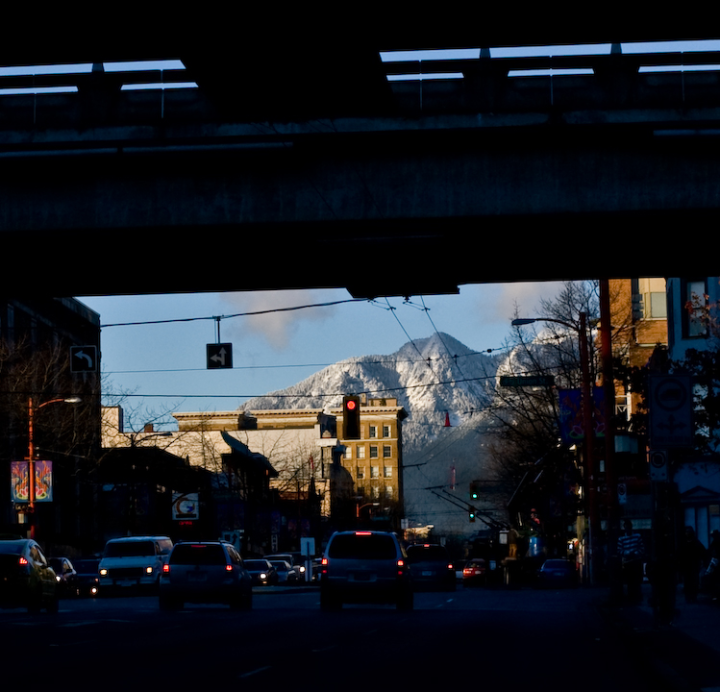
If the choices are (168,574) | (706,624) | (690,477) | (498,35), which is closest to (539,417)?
(690,477)

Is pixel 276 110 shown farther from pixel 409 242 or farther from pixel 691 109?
pixel 691 109

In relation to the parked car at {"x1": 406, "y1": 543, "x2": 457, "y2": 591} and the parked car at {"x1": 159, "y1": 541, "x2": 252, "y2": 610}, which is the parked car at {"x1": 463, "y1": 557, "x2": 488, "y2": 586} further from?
the parked car at {"x1": 159, "y1": 541, "x2": 252, "y2": 610}

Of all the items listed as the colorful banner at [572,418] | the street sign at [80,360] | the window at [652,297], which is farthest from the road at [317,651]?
the window at [652,297]

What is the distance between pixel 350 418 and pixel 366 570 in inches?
339

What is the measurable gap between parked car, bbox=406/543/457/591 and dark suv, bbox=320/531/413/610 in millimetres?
17912

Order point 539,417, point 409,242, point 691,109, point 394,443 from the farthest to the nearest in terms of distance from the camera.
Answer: point 394,443 < point 539,417 < point 409,242 < point 691,109

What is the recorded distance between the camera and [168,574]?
31.0 m

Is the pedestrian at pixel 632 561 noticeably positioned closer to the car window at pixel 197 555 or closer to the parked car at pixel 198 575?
the parked car at pixel 198 575

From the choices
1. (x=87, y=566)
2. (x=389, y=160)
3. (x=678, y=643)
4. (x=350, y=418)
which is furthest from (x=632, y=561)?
(x=87, y=566)

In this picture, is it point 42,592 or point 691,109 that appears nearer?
point 691,109

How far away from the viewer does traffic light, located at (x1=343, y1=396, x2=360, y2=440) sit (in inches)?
1501

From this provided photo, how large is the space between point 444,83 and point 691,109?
10.3 ft

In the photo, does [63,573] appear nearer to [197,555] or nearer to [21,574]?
[197,555]

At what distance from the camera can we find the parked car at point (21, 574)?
28.3 m
